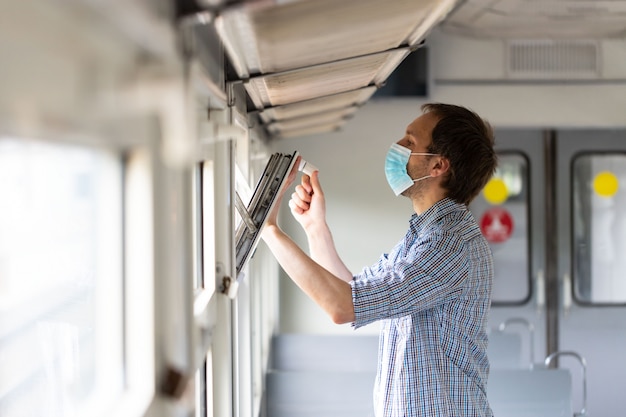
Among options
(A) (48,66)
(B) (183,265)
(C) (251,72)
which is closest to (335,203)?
(C) (251,72)

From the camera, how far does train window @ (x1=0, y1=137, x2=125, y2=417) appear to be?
679 mm

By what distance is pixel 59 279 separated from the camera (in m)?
0.83

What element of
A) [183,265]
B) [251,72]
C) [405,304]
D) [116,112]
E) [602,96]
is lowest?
[405,304]

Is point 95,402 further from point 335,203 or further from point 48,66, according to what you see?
point 335,203

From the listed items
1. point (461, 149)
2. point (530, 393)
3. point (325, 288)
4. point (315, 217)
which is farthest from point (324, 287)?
point (530, 393)

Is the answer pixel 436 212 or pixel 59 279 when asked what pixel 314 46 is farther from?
pixel 59 279

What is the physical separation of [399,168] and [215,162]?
28.6 inches

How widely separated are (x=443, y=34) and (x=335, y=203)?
122 cm

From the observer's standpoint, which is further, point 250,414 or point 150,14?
point 250,414

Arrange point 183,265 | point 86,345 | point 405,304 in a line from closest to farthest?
1. point 86,345
2. point 183,265
3. point 405,304

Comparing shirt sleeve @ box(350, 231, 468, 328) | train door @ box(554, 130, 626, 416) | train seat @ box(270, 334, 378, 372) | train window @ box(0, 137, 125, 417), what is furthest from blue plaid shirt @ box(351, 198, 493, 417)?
train door @ box(554, 130, 626, 416)

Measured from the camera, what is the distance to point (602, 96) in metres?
5.23

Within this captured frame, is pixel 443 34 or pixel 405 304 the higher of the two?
pixel 443 34

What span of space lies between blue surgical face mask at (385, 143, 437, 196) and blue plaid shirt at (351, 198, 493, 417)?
6.6 inches
